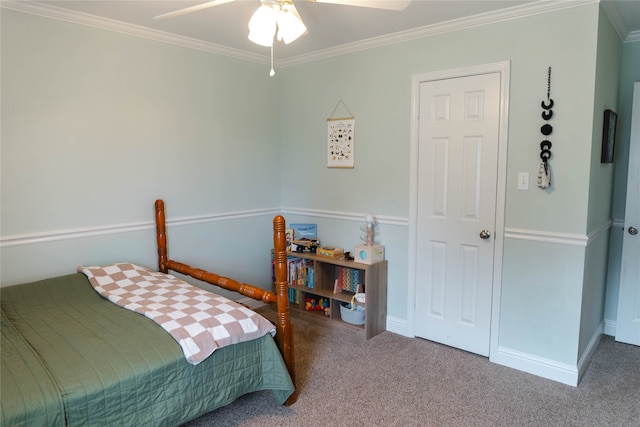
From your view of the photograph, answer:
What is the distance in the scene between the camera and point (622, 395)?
8.45 feet

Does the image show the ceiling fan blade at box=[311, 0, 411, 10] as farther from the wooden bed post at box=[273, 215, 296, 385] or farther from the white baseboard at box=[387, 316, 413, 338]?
the white baseboard at box=[387, 316, 413, 338]

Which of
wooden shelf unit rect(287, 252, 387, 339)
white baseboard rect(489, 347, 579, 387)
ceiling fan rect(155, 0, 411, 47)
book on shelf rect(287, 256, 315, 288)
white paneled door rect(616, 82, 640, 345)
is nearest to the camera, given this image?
ceiling fan rect(155, 0, 411, 47)

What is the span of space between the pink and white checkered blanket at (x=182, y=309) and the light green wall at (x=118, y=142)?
0.35 metres

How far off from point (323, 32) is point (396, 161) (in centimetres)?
113

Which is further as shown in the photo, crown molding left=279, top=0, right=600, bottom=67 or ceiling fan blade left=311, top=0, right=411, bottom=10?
crown molding left=279, top=0, right=600, bottom=67

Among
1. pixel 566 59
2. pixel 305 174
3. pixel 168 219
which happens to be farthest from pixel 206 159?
pixel 566 59

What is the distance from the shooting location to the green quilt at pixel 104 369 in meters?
1.68

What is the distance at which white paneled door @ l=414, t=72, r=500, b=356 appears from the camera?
2.91m

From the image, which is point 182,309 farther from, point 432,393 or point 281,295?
point 432,393

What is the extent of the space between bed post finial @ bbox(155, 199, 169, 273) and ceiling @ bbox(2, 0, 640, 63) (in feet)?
4.27

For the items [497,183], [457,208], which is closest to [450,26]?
[497,183]

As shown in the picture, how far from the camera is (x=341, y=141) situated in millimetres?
3719

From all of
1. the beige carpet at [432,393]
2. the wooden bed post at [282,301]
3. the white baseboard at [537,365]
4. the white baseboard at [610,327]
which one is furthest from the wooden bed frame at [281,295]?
the white baseboard at [610,327]

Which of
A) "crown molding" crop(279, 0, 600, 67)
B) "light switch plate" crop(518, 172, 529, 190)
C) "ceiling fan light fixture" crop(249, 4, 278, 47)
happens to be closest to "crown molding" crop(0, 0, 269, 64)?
"crown molding" crop(279, 0, 600, 67)
